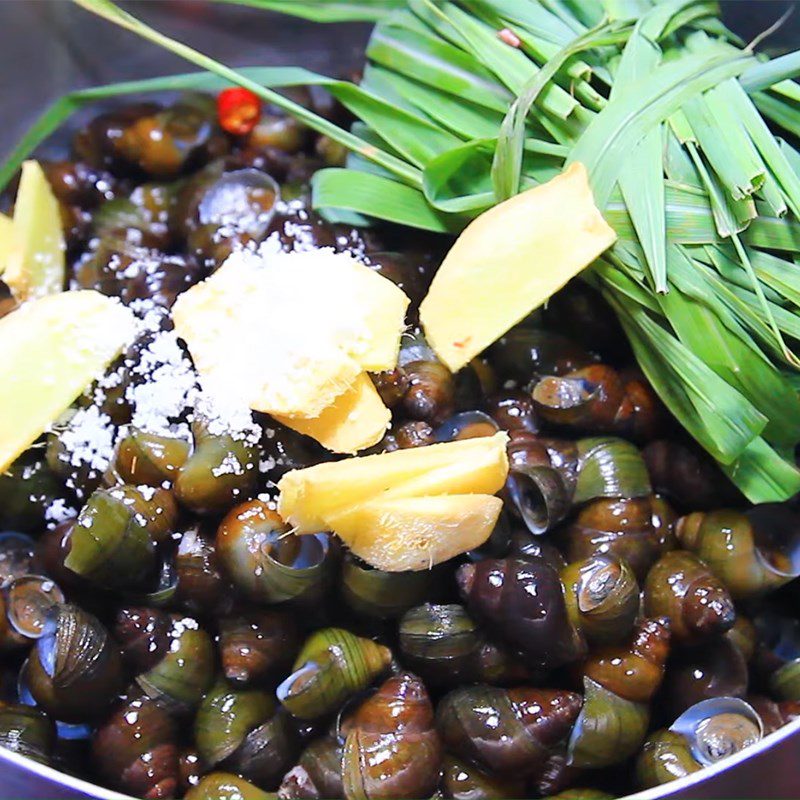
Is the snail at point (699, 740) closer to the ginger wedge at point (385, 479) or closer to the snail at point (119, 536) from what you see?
the ginger wedge at point (385, 479)

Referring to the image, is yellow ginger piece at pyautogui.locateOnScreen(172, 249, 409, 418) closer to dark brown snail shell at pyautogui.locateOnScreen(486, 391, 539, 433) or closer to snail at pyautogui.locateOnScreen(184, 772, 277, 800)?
dark brown snail shell at pyautogui.locateOnScreen(486, 391, 539, 433)

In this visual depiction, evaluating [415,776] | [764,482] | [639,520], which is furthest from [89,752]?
[764,482]

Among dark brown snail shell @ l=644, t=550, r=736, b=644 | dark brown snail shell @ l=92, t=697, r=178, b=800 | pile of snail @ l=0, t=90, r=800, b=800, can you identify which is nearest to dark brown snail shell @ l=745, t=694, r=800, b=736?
pile of snail @ l=0, t=90, r=800, b=800

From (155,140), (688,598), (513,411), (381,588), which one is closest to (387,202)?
A: (513,411)

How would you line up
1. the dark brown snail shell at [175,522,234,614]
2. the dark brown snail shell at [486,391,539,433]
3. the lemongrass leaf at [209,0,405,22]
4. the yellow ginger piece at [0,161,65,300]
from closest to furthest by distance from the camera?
the dark brown snail shell at [175,522,234,614] < the dark brown snail shell at [486,391,539,433] < the yellow ginger piece at [0,161,65,300] < the lemongrass leaf at [209,0,405,22]

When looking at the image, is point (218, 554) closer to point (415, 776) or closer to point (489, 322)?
point (415, 776)

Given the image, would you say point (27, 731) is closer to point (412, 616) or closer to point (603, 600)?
point (412, 616)
